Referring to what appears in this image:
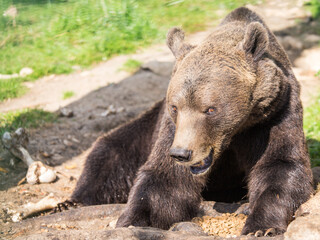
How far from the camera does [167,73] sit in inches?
397

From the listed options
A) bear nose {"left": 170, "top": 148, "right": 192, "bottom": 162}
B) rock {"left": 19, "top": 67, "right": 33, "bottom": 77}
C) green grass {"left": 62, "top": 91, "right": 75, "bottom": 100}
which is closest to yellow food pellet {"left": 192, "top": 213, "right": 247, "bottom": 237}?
bear nose {"left": 170, "top": 148, "right": 192, "bottom": 162}

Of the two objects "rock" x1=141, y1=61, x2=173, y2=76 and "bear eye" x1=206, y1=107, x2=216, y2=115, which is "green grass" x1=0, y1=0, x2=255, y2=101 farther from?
"bear eye" x1=206, y1=107, x2=216, y2=115

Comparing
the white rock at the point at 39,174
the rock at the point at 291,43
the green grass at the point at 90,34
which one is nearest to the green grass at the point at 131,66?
the green grass at the point at 90,34

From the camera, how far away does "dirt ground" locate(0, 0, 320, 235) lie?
6.38 m

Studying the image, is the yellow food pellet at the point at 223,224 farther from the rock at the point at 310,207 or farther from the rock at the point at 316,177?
the rock at the point at 316,177

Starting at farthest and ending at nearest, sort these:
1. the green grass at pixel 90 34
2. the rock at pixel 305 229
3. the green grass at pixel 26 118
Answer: the green grass at pixel 90 34 < the green grass at pixel 26 118 < the rock at pixel 305 229

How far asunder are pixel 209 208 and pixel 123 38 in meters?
7.90

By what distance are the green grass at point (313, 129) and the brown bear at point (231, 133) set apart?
1.79m

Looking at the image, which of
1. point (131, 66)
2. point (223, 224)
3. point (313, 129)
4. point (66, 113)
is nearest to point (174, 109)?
point (223, 224)

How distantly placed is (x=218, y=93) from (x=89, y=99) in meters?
5.60

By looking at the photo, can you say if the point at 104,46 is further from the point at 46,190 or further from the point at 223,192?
the point at 223,192

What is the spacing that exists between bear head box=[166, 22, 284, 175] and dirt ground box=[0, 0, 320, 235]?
250 cm

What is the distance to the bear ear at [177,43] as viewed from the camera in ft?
14.9

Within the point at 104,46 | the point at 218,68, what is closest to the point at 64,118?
the point at 104,46
